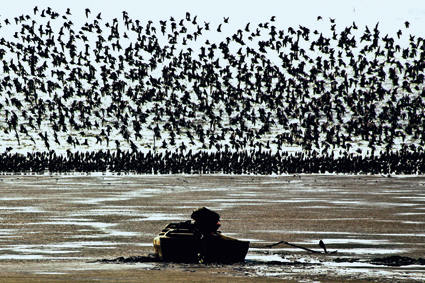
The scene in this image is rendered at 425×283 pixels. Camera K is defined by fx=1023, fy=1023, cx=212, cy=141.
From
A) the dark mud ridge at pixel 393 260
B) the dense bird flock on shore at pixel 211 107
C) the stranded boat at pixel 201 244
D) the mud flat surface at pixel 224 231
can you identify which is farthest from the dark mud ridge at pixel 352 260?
the dense bird flock on shore at pixel 211 107

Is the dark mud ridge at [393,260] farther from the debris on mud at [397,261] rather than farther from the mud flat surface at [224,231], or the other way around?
the mud flat surface at [224,231]

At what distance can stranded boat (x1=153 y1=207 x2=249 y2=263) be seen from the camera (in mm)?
17797

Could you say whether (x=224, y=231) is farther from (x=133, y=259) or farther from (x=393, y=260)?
(x=393, y=260)

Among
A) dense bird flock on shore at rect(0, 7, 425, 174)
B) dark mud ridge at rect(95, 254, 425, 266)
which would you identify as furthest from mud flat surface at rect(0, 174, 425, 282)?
dense bird flock on shore at rect(0, 7, 425, 174)

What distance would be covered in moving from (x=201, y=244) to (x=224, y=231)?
21.5 ft

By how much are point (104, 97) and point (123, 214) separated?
155m

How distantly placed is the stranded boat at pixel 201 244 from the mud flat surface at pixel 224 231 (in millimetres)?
273

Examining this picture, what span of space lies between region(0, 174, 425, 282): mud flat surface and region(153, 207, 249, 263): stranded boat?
0.90 ft

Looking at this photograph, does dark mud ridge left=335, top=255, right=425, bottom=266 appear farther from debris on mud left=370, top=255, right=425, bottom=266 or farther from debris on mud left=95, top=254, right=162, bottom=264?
debris on mud left=95, top=254, right=162, bottom=264

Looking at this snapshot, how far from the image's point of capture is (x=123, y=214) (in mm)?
30172

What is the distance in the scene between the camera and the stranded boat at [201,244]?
1780 centimetres

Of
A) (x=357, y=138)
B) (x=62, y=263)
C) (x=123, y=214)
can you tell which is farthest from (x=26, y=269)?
(x=357, y=138)

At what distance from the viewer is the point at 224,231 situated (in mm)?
24500

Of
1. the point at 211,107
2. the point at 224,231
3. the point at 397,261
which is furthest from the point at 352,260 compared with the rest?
the point at 211,107
